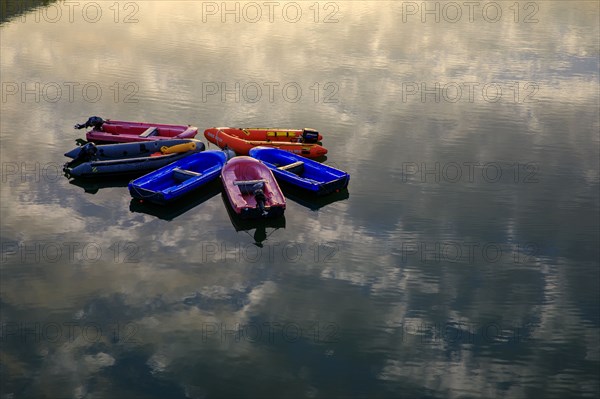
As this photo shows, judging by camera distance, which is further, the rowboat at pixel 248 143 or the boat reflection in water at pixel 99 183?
the rowboat at pixel 248 143

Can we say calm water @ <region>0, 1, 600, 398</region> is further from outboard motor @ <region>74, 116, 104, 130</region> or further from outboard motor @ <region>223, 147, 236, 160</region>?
outboard motor @ <region>223, 147, 236, 160</region>

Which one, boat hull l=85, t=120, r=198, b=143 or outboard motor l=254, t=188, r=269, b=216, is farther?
boat hull l=85, t=120, r=198, b=143

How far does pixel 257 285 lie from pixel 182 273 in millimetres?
3371

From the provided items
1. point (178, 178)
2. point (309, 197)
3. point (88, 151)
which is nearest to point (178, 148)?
point (178, 178)

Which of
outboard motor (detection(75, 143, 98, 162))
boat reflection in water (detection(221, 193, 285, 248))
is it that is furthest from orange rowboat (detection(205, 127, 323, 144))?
outboard motor (detection(75, 143, 98, 162))

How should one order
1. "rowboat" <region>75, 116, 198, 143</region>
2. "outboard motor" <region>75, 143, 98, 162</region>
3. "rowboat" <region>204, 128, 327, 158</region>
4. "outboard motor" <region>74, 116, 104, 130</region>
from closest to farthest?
"outboard motor" <region>75, 143, 98, 162</region> → "rowboat" <region>204, 128, 327, 158</region> → "rowboat" <region>75, 116, 198, 143</region> → "outboard motor" <region>74, 116, 104, 130</region>

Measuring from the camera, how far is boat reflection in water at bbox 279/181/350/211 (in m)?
39.4

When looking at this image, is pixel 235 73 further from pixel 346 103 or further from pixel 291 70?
pixel 346 103

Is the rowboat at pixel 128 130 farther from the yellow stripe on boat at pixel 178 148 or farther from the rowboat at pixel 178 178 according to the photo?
the rowboat at pixel 178 178

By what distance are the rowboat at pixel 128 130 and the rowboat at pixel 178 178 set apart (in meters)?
3.23

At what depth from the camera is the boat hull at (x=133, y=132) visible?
143 feet

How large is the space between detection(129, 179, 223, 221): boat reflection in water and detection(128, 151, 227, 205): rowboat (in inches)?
22.1

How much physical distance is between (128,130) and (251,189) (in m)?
10.9

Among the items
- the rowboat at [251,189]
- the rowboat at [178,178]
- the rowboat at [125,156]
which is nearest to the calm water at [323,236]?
the rowboat at [178,178]
